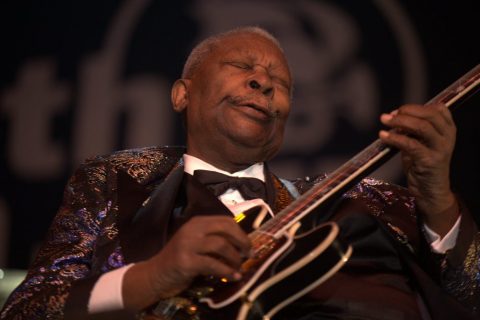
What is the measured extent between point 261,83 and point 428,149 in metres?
0.57

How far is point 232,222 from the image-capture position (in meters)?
1.12

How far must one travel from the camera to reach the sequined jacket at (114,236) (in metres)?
1.35

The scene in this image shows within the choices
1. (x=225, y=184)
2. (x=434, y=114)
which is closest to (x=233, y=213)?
(x=225, y=184)

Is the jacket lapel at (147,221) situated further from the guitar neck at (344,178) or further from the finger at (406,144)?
the finger at (406,144)

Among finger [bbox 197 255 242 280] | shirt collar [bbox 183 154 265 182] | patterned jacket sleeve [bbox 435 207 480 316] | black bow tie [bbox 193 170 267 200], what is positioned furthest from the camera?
shirt collar [bbox 183 154 265 182]

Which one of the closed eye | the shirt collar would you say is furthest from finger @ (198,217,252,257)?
the closed eye

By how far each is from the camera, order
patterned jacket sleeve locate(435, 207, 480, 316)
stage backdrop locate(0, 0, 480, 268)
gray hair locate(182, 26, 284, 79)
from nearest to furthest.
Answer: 1. patterned jacket sleeve locate(435, 207, 480, 316)
2. gray hair locate(182, 26, 284, 79)
3. stage backdrop locate(0, 0, 480, 268)

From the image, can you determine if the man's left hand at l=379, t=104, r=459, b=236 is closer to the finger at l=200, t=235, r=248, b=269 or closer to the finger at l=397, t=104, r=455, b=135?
the finger at l=397, t=104, r=455, b=135

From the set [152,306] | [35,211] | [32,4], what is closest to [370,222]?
[152,306]

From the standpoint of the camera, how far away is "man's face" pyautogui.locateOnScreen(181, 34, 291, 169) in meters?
1.73

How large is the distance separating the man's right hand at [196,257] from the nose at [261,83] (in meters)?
0.71

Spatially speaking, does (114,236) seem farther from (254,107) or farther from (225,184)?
(254,107)

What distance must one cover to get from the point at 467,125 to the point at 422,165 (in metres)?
1.04

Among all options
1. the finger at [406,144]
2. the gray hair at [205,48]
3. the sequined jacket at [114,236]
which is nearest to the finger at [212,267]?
the sequined jacket at [114,236]
